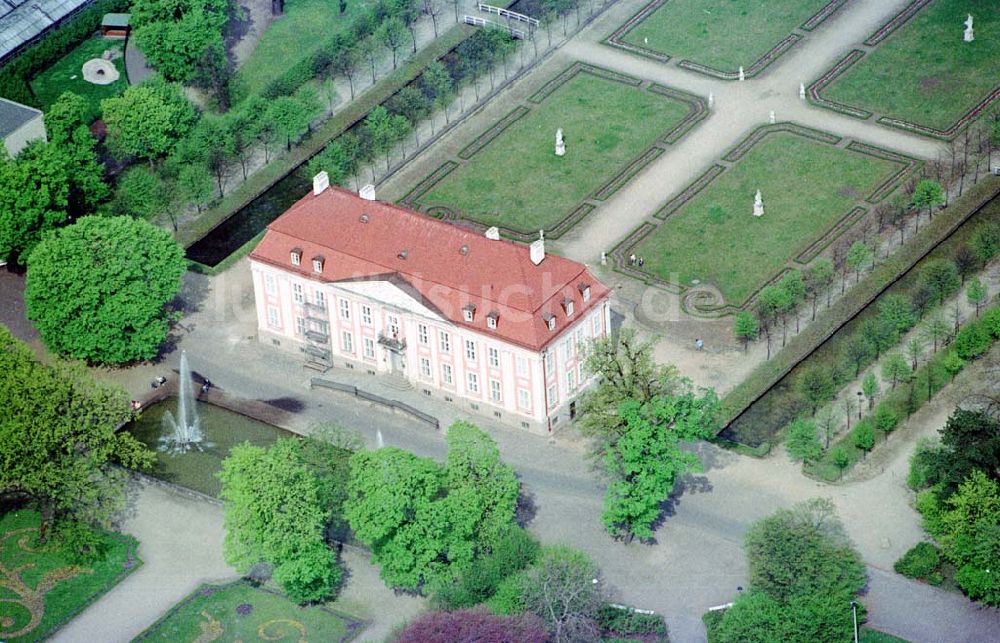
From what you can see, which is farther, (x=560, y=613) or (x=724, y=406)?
(x=724, y=406)

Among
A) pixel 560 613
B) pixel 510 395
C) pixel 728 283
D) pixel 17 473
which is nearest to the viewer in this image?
pixel 560 613

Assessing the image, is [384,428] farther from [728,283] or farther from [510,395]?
[728,283]

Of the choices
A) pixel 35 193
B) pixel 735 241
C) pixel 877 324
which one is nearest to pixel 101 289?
pixel 35 193

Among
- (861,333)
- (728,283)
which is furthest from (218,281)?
(861,333)

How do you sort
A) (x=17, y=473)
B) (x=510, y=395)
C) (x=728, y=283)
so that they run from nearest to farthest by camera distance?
1. (x=17, y=473)
2. (x=510, y=395)
3. (x=728, y=283)

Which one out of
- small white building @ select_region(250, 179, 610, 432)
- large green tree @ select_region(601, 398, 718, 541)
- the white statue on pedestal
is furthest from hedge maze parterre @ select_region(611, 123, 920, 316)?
large green tree @ select_region(601, 398, 718, 541)

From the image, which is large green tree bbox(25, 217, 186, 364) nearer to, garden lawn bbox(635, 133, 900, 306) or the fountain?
the fountain

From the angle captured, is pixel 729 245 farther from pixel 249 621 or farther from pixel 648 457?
pixel 249 621
